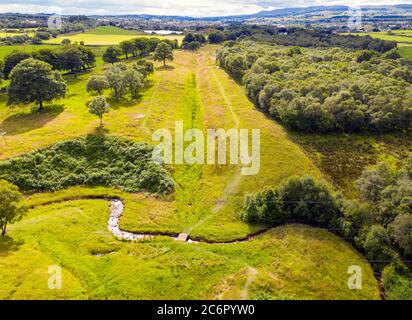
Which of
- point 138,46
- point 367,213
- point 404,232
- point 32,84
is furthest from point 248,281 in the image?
point 138,46

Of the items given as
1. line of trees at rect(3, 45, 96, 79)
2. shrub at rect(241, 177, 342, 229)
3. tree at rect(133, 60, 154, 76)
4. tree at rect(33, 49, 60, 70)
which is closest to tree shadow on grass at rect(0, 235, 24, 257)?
shrub at rect(241, 177, 342, 229)

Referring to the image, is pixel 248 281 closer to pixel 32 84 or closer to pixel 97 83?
pixel 97 83

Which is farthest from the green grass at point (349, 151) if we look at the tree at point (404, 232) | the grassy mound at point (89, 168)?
the grassy mound at point (89, 168)

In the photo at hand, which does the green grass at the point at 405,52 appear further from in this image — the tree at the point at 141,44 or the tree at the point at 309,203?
the tree at the point at 309,203

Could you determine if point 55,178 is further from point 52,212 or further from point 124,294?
point 124,294

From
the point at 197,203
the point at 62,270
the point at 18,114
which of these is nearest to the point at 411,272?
the point at 197,203

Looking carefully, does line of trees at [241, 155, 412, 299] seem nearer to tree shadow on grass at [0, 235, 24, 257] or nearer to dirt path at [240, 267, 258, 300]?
dirt path at [240, 267, 258, 300]

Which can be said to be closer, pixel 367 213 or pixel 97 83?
pixel 367 213
